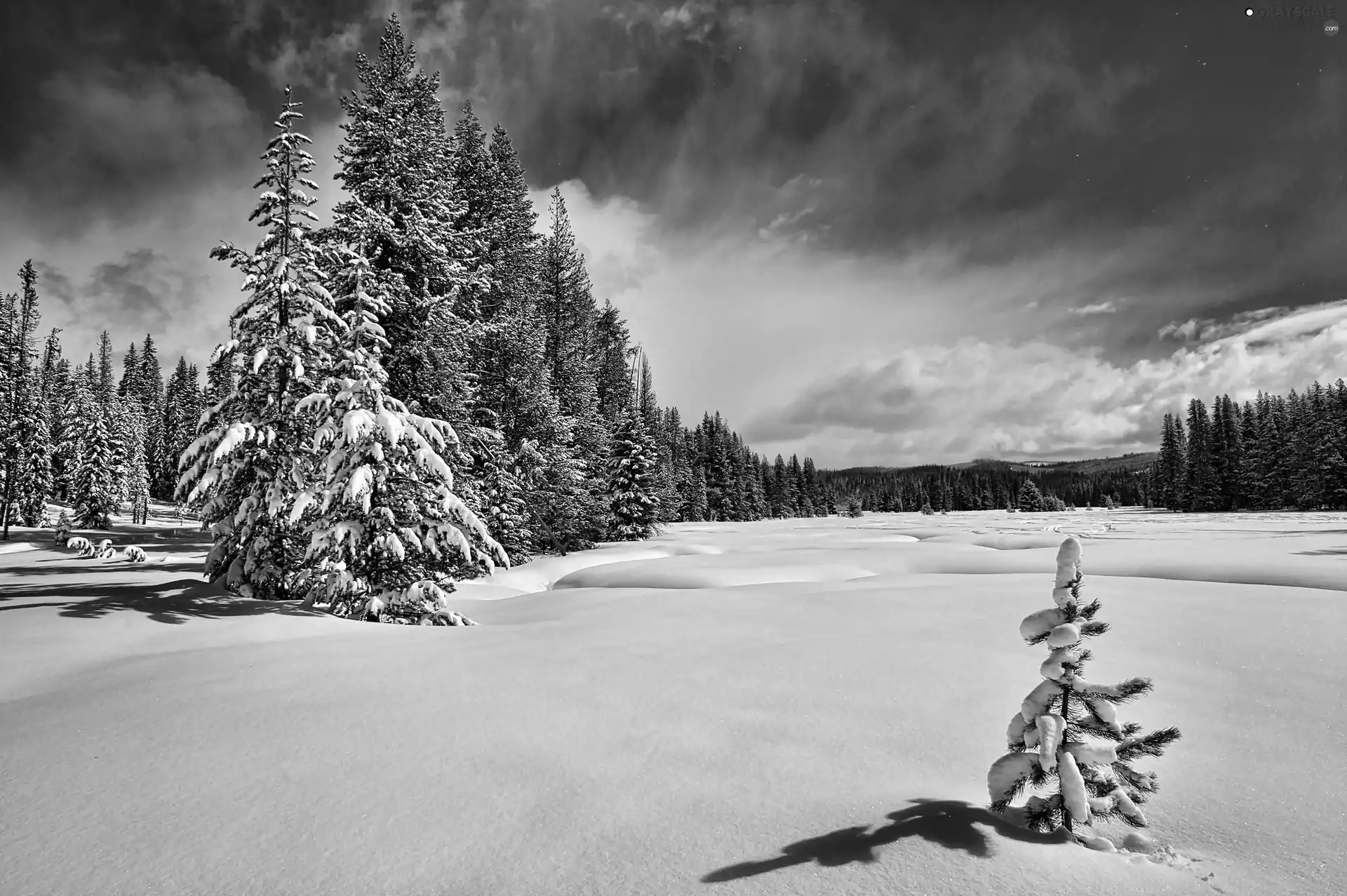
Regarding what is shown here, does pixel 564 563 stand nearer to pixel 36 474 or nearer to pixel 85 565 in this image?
pixel 85 565

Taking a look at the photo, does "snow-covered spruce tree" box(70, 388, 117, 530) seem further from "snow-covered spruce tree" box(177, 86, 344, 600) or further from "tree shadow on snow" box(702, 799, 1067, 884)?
"tree shadow on snow" box(702, 799, 1067, 884)

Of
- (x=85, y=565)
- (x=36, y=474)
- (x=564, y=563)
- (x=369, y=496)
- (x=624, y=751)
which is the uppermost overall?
(x=36, y=474)

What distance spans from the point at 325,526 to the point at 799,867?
9596mm

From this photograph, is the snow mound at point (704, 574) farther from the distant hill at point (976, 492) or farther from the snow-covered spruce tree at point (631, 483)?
the distant hill at point (976, 492)

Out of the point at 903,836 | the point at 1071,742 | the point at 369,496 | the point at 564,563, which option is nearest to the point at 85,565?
the point at 564,563

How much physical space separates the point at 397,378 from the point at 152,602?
6.58 meters

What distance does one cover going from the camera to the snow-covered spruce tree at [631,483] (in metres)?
33.5

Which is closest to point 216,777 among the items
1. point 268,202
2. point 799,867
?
point 799,867

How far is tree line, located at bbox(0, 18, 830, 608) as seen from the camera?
9.89m

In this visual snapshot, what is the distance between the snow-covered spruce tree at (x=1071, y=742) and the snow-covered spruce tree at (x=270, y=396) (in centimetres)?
1162

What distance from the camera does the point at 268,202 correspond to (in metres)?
10.9

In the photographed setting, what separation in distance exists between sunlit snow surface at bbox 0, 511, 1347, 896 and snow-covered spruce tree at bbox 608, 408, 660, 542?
24.8 meters

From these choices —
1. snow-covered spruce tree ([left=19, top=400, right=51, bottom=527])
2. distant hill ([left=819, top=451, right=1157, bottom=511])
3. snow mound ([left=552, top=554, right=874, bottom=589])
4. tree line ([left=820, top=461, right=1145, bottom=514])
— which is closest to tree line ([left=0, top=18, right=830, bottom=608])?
snow mound ([left=552, top=554, right=874, bottom=589])

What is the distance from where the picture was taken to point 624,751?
386cm
